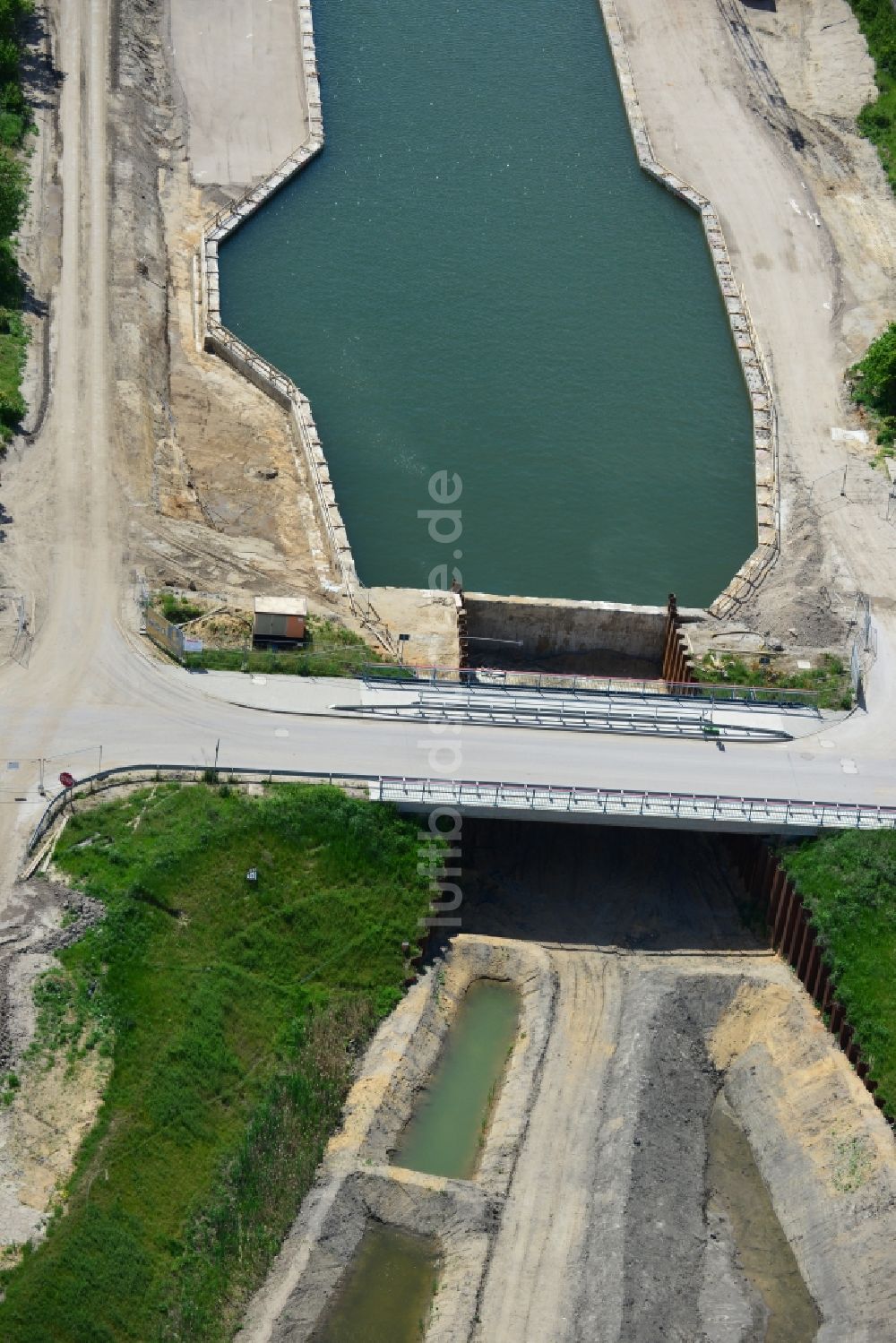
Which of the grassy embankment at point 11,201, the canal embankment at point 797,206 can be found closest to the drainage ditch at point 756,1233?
the canal embankment at point 797,206

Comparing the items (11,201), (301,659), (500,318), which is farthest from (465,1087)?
(11,201)

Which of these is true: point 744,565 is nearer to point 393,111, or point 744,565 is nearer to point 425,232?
point 425,232

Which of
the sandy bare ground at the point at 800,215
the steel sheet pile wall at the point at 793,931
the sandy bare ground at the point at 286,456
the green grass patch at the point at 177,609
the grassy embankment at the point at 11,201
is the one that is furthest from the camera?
the grassy embankment at the point at 11,201

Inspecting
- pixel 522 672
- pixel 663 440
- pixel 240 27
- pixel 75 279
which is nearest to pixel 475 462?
pixel 663 440

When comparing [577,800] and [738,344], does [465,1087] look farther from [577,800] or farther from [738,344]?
[738,344]

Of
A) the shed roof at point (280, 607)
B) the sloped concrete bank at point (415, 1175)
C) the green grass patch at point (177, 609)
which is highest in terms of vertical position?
the shed roof at point (280, 607)

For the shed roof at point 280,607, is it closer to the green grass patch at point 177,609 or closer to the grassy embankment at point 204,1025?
the green grass patch at point 177,609
